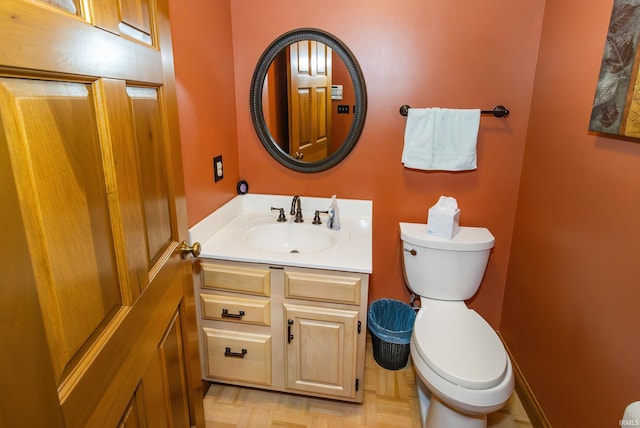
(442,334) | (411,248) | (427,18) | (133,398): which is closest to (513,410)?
(442,334)

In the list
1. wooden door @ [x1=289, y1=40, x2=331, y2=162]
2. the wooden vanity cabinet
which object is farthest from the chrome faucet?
the wooden vanity cabinet

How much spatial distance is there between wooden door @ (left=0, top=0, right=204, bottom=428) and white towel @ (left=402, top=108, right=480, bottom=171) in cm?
124

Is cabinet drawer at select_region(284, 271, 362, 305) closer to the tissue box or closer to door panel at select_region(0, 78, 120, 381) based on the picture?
the tissue box

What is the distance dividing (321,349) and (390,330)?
26.2 inches

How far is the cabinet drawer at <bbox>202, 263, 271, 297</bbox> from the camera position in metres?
1.58

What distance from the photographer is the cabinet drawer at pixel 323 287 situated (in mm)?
1525

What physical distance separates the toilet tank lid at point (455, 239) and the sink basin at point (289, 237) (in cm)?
40

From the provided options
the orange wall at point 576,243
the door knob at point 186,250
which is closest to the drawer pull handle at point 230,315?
the door knob at point 186,250

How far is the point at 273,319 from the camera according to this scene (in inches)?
64.1

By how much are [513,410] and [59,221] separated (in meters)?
2.01

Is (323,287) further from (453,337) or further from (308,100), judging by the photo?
(308,100)

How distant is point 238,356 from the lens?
169 cm

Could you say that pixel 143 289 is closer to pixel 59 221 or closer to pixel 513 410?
pixel 59 221

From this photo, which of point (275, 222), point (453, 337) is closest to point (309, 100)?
point (275, 222)
